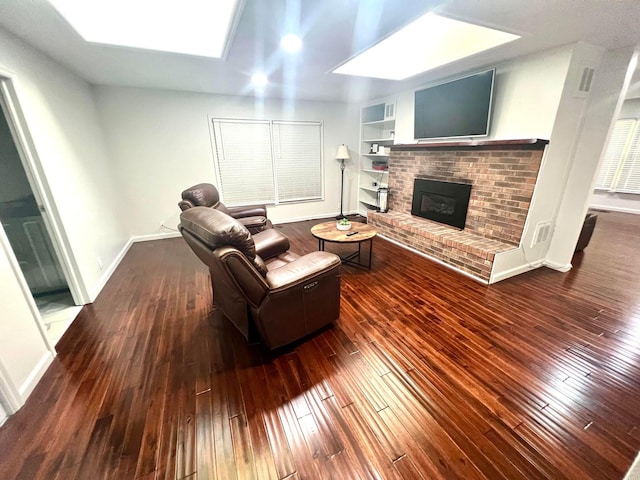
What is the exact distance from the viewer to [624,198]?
5887 millimetres

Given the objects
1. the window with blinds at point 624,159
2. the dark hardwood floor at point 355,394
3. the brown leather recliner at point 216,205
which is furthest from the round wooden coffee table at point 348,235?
the window with blinds at point 624,159

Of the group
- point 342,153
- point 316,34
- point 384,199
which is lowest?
point 384,199

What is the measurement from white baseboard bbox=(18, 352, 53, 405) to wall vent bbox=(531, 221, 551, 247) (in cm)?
460

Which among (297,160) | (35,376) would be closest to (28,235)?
(35,376)

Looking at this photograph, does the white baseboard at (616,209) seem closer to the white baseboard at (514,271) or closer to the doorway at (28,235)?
the white baseboard at (514,271)

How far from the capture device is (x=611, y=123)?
2.61 metres

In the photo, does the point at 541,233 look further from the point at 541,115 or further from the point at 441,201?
the point at 541,115

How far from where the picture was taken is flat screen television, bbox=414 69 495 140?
2.98 metres

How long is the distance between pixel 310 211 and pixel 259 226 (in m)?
2.25

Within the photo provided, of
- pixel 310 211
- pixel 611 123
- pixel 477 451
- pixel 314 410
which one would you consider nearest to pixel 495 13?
pixel 611 123

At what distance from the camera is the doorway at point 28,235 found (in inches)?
96.0

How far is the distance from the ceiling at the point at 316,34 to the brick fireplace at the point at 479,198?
0.89 m

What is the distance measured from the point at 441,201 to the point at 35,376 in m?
4.44

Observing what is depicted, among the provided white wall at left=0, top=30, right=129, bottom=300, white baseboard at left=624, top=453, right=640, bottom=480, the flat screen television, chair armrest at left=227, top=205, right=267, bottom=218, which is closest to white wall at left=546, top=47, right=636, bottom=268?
the flat screen television
